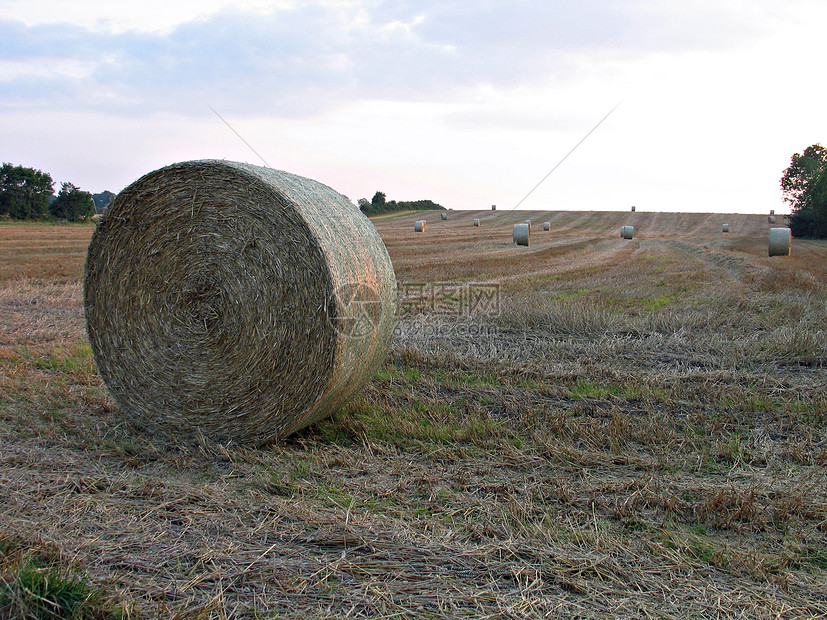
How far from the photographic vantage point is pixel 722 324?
313 inches

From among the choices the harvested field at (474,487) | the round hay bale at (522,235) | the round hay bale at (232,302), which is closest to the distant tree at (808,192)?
the round hay bale at (522,235)

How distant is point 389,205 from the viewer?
53188 mm

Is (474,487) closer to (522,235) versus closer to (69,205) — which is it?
(522,235)

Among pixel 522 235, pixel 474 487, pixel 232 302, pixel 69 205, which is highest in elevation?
pixel 69 205

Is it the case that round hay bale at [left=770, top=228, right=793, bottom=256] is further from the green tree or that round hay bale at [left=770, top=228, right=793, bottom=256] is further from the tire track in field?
the green tree

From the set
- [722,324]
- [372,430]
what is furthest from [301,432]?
[722,324]

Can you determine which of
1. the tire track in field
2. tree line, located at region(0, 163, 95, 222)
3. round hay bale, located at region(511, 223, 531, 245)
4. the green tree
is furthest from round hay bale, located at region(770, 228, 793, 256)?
tree line, located at region(0, 163, 95, 222)

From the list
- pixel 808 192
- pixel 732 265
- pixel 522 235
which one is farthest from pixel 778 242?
pixel 808 192

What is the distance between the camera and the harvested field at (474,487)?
8.38ft

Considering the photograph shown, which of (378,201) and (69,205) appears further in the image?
(378,201)

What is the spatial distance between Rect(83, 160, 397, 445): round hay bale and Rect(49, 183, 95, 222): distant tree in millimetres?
43205

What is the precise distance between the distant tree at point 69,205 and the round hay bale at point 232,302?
142 ft

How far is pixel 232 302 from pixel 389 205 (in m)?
49.5

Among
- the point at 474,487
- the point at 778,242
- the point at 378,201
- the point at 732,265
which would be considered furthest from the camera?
the point at 378,201
